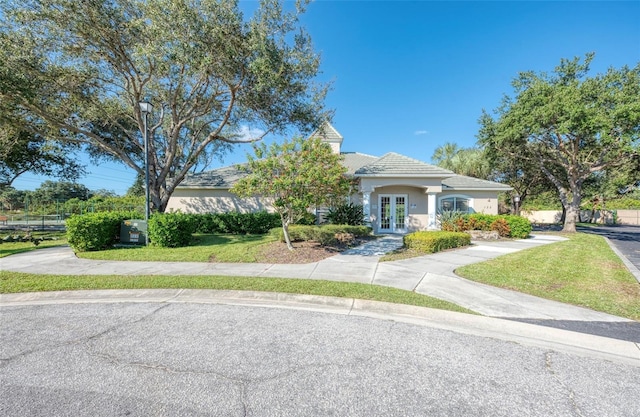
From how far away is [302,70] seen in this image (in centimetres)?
1028

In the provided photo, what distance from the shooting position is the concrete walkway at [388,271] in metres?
4.48

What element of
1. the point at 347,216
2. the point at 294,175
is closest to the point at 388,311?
the point at 294,175

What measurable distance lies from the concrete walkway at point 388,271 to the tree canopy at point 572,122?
10.7 meters

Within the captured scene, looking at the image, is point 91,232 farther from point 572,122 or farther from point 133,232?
point 572,122

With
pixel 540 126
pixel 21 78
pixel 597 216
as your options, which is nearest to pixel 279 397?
pixel 21 78

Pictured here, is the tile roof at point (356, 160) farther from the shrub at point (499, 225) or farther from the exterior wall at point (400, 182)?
the shrub at point (499, 225)

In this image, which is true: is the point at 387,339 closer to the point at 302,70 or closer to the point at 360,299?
the point at 360,299

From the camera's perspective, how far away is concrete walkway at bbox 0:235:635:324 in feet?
14.7

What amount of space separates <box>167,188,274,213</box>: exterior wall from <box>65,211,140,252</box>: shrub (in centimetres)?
696

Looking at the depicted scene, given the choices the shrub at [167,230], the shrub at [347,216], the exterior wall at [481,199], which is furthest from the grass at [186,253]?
the exterior wall at [481,199]

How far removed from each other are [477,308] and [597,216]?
41.7 m

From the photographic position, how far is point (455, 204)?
17828 millimetres

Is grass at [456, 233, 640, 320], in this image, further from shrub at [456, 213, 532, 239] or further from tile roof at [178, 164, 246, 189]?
tile roof at [178, 164, 246, 189]

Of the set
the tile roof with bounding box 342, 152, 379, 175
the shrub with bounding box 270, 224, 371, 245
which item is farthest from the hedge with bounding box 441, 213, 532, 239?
the tile roof with bounding box 342, 152, 379, 175
